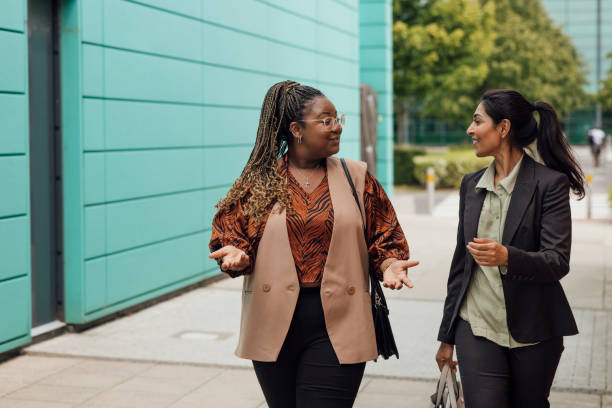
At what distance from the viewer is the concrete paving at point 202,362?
5.95 metres

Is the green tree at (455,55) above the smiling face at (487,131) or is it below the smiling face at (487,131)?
above

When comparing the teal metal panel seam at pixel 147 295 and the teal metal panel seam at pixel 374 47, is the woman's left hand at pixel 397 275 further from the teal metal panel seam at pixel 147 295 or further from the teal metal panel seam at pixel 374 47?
the teal metal panel seam at pixel 374 47

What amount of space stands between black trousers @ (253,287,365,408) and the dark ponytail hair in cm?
109

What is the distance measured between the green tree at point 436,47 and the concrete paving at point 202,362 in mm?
22968

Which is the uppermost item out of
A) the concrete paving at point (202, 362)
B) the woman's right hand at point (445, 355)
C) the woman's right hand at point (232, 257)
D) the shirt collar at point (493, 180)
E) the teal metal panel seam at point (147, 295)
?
the shirt collar at point (493, 180)

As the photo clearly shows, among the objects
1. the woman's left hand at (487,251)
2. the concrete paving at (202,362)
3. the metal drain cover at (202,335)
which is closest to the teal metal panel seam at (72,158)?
the concrete paving at (202,362)

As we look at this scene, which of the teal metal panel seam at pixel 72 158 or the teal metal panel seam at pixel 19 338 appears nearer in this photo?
the teal metal panel seam at pixel 19 338

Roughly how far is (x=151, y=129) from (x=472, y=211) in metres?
5.80

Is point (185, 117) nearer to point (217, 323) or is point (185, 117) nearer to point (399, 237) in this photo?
point (217, 323)

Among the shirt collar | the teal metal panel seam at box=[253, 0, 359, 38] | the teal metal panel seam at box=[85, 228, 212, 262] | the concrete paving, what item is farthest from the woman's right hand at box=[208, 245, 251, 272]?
the teal metal panel seam at box=[253, 0, 359, 38]

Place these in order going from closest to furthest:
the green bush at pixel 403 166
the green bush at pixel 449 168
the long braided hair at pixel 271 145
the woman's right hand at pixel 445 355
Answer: the long braided hair at pixel 271 145 → the woman's right hand at pixel 445 355 → the green bush at pixel 449 168 → the green bush at pixel 403 166

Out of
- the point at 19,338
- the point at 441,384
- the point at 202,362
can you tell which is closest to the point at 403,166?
the point at 202,362

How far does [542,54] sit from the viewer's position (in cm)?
4609

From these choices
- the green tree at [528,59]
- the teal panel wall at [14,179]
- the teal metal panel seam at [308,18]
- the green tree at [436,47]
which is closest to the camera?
the teal panel wall at [14,179]
